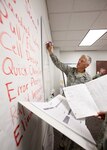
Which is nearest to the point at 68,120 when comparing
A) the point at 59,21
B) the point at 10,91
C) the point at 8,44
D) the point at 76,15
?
the point at 10,91

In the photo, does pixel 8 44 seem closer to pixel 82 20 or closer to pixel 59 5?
pixel 59 5

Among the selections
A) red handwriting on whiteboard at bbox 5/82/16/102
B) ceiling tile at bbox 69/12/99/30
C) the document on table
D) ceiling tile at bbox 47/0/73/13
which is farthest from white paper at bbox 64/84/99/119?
ceiling tile at bbox 69/12/99/30

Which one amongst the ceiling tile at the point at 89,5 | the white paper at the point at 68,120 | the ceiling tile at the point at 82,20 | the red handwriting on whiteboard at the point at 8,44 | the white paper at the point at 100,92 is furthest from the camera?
the ceiling tile at the point at 82,20

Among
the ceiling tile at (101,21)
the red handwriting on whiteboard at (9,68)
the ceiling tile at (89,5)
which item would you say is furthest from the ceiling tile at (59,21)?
the red handwriting on whiteboard at (9,68)

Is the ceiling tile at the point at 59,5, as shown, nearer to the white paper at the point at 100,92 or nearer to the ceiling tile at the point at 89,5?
the ceiling tile at the point at 89,5

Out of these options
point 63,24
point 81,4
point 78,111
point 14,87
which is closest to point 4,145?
point 14,87

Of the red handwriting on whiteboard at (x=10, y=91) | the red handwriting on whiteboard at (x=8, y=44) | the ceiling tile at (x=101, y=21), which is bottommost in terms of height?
the red handwriting on whiteboard at (x=10, y=91)

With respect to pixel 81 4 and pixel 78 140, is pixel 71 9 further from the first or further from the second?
pixel 78 140

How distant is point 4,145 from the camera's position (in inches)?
14.9

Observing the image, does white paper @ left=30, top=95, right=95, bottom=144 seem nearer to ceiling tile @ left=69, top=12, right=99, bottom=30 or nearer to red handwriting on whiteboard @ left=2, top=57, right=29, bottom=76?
red handwriting on whiteboard @ left=2, top=57, right=29, bottom=76

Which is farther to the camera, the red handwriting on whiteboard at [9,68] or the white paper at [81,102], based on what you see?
the white paper at [81,102]

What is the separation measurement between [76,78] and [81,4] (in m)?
1.04

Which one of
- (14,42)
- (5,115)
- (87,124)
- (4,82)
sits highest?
(14,42)

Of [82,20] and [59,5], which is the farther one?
[82,20]
